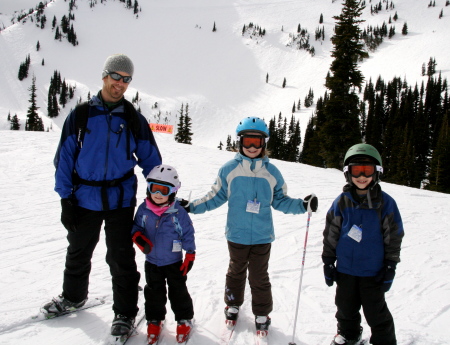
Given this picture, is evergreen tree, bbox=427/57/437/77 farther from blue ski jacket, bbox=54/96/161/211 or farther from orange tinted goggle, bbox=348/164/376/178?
blue ski jacket, bbox=54/96/161/211

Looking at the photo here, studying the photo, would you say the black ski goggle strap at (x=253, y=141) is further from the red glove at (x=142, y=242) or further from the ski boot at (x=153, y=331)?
the ski boot at (x=153, y=331)

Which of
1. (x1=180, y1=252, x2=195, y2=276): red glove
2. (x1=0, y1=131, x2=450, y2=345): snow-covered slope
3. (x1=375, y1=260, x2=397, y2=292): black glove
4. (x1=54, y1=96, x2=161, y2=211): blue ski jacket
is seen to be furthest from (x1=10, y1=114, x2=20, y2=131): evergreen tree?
(x1=375, y1=260, x2=397, y2=292): black glove

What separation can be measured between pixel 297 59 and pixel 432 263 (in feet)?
430

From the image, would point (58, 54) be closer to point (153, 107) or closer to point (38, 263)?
point (153, 107)

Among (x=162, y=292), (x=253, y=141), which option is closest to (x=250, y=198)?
(x=253, y=141)

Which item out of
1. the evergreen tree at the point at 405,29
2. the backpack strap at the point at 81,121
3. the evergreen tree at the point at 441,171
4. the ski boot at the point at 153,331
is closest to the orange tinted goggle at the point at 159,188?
the backpack strap at the point at 81,121

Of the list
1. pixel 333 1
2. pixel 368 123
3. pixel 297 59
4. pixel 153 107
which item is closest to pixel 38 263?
pixel 368 123

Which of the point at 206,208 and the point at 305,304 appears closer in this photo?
the point at 206,208

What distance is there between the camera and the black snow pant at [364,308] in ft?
8.62

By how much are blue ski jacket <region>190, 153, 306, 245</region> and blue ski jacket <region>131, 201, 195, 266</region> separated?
275 millimetres

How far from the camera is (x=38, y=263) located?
14.2ft

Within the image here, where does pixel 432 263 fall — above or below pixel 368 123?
below

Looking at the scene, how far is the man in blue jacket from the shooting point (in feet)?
8.98

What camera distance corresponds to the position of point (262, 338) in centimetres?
291
